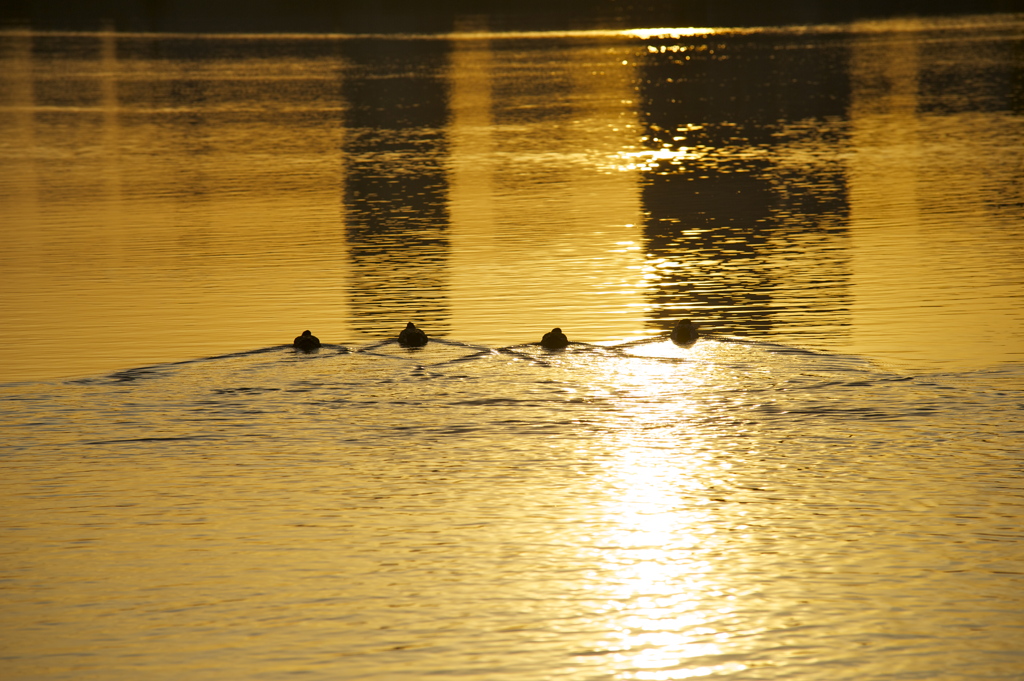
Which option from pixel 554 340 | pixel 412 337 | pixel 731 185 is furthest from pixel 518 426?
pixel 731 185

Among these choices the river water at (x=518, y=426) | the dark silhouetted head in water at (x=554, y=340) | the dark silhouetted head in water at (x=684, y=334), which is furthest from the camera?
the dark silhouetted head in water at (x=684, y=334)

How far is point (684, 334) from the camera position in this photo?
14445 mm

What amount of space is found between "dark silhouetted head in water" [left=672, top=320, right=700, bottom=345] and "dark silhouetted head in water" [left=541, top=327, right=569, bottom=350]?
1065mm

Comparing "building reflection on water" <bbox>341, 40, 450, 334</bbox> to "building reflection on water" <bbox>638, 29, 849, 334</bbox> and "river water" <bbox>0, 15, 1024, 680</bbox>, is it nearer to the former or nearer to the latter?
"river water" <bbox>0, 15, 1024, 680</bbox>

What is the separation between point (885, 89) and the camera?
49.5 metres

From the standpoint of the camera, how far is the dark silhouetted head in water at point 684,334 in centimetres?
1441

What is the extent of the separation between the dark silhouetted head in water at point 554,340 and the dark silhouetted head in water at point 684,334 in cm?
107

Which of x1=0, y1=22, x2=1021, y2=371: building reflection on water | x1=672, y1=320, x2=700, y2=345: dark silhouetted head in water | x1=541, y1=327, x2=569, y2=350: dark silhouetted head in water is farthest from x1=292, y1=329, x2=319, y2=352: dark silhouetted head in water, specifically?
x1=672, y1=320, x2=700, y2=345: dark silhouetted head in water

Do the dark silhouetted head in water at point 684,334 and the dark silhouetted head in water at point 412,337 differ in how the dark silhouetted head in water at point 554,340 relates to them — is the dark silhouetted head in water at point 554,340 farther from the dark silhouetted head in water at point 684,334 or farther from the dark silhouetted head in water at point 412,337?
the dark silhouetted head in water at point 412,337

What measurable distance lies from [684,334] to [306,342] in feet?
11.9

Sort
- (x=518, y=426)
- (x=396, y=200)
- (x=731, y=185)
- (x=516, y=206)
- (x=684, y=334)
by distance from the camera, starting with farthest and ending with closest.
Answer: (x=731, y=185) → (x=396, y=200) → (x=516, y=206) → (x=684, y=334) → (x=518, y=426)

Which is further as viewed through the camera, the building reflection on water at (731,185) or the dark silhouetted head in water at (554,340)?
the building reflection on water at (731,185)

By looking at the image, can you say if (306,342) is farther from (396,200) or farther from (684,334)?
(396,200)

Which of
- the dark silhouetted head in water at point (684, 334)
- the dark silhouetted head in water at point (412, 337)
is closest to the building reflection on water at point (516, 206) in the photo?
the dark silhouetted head in water at point (684, 334)
